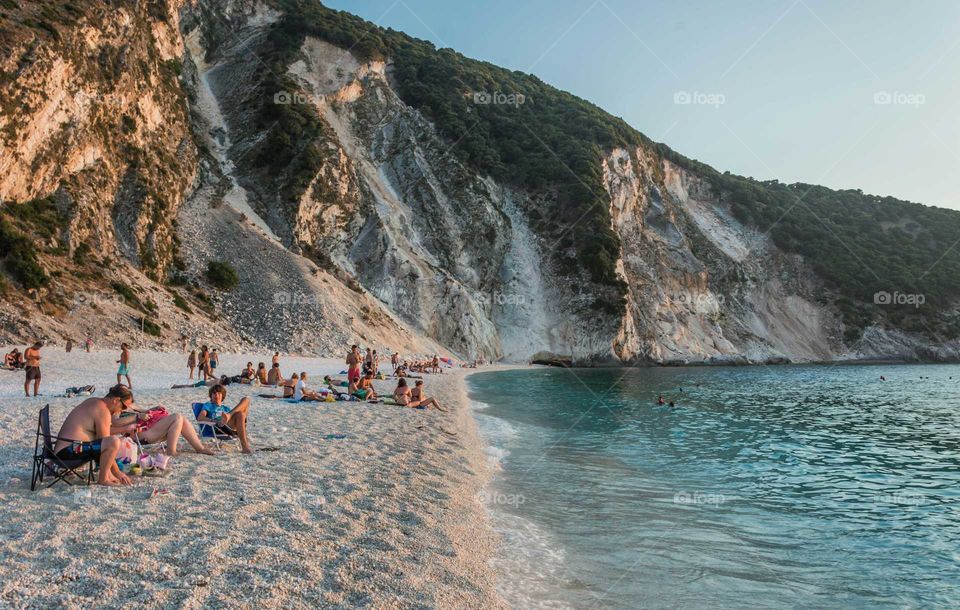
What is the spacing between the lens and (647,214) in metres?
77.6

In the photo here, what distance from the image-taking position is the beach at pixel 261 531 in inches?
160

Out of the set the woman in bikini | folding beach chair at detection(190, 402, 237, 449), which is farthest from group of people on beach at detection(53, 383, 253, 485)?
the woman in bikini

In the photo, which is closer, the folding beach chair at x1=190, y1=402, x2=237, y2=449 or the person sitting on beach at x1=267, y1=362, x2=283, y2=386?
the folding beach chair at x1=190, y1=402, x2=237, y2=449

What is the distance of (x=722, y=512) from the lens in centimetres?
839

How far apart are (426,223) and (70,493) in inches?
2133

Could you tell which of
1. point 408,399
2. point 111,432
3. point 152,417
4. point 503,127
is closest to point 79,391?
point 152,417

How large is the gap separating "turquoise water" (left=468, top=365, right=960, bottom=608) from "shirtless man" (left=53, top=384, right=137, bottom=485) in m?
4.65

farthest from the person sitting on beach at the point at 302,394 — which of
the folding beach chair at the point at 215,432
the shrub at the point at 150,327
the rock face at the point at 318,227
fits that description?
the shrub at the point at 150,327

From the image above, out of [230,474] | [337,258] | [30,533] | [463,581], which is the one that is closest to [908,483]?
[463,581]

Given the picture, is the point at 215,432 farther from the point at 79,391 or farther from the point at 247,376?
the point at 247,376

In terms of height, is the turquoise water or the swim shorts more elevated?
the swim shorts

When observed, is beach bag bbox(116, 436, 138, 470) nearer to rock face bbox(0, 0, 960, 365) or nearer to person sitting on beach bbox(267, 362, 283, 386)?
person sitting on beach bbox(267, 362, 283, 386)

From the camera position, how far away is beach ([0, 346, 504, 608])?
4.06 metres

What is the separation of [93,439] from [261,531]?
2.83m
